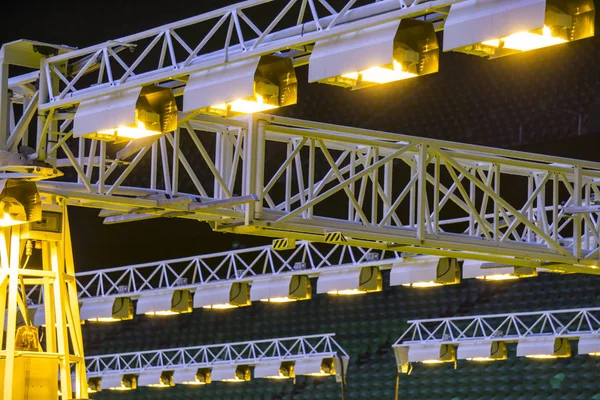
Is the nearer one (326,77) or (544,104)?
(326,77)

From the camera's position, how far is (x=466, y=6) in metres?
8.24

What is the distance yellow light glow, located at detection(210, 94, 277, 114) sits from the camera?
9.46 metres

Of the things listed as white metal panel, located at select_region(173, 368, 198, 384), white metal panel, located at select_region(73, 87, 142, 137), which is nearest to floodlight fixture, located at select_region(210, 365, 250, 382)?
white metal panel, located at select_region(173, 368, 198, 384)

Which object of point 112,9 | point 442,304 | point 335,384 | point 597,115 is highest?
point 112,9

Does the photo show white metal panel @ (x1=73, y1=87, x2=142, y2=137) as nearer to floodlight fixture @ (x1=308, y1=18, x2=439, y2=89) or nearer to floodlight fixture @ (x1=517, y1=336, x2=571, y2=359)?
floodlight fixture @ (x1=308, y1=18, x2=439, y2=89)

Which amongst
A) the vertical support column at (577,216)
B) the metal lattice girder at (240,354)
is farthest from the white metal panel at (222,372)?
the vertical support column at (577,216)

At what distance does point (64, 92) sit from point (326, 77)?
3002 millimetres

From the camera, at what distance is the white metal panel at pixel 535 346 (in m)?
22.7

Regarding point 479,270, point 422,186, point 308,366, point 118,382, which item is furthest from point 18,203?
point 118,382

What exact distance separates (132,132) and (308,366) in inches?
652

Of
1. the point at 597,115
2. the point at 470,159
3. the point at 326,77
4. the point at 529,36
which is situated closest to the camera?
the point at 529,36

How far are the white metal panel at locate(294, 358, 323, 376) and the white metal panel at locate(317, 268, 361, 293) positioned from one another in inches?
218

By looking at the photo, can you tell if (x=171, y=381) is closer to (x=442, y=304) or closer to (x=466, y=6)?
(x=442, y=304)

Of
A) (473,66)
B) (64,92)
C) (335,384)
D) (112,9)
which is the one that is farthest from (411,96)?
(64,92)
